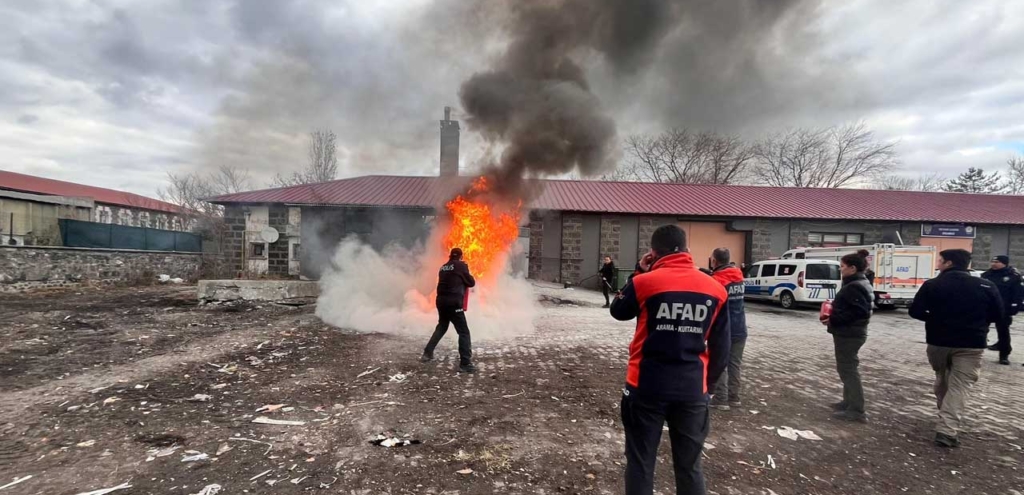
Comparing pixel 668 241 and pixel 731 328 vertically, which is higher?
pixel 668 241

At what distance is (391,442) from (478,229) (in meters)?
7.13

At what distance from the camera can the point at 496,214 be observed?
34.5 ft

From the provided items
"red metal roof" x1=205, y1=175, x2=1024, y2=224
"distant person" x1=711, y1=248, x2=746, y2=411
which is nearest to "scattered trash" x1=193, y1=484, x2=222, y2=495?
"distant person" x1=711, y1=248, x2=746, y2=411


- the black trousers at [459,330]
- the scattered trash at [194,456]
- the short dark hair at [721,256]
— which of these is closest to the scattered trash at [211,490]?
the scattered trash at [194,456]

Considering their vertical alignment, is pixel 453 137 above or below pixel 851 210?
above

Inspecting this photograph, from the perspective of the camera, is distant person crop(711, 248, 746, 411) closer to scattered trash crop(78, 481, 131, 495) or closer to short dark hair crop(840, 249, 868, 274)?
short dark hair crop(840, 249, 868, 274)

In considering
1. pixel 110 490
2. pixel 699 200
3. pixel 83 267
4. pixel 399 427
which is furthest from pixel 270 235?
pixel 699 200

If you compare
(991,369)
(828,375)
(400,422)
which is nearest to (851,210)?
(991,369)

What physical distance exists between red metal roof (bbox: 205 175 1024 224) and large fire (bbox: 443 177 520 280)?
590cm

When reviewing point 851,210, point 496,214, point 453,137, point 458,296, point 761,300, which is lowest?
point 761,300

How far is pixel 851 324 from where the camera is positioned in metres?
4.26

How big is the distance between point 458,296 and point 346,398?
6.37 feet

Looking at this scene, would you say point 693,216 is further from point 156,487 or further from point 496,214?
point 156,487

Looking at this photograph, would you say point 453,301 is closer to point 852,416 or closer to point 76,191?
point 852,416
